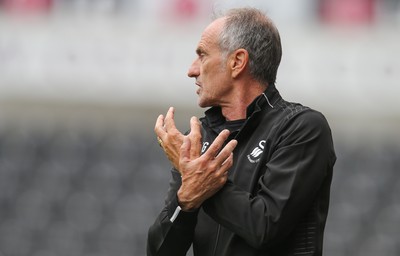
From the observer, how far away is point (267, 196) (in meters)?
1.75

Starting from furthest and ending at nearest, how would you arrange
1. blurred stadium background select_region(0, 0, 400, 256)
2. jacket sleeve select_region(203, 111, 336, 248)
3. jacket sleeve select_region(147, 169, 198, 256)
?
blurred stadium background select_region(0, 0, 400, 256), jacket sleeve select_region(147, 169, 198, 256), jacket sleeve select_region(203, 111, 336, 248)

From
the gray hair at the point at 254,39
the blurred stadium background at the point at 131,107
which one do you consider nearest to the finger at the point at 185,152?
the gray hair at the point at 254,39

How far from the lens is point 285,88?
5.76 meters

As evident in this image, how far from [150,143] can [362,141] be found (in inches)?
56.0

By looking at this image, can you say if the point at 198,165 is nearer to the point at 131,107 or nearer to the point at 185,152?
the point at 185,152

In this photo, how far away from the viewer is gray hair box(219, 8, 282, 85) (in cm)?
187

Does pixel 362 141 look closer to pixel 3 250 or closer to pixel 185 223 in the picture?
pixel 3 250

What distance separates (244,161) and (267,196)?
13 cm

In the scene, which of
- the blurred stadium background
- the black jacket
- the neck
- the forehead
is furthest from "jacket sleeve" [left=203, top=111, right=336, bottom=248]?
the blurred stadium background

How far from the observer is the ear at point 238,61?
6.16ft

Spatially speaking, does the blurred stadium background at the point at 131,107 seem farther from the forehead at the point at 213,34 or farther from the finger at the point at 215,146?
the finger at the point at 215,146

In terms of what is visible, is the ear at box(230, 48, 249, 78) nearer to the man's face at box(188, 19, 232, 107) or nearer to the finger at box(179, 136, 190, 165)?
the man's face at box(188, 19, 232, 107)

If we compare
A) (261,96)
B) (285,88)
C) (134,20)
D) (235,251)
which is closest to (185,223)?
(235,251)

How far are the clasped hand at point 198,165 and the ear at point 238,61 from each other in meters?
0.17
